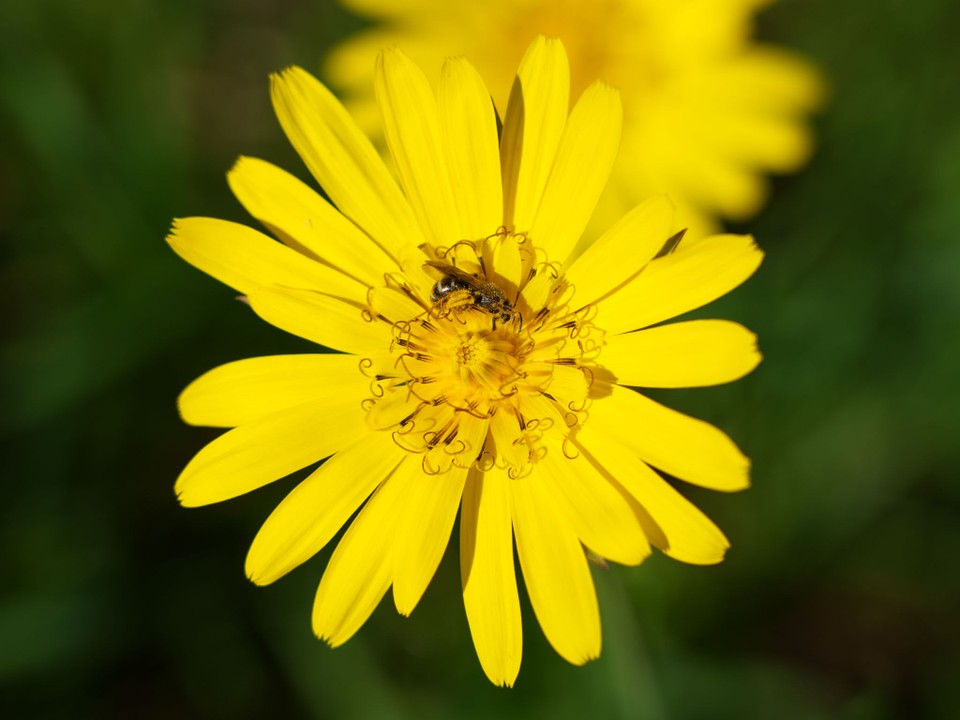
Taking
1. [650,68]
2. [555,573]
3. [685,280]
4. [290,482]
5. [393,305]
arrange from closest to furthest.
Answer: [685,280] → [555,573] → [393,305] → [650,68] → [290,482]

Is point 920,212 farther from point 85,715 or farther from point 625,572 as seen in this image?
point 85,715

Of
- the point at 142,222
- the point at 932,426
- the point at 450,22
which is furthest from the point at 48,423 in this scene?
the point at 932,426

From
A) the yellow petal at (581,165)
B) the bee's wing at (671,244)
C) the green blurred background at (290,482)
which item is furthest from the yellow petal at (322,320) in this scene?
the green blurred background at (290,482)

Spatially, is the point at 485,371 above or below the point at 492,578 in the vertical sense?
above

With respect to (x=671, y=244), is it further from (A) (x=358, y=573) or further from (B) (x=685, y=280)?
(A) (x=358, y=573)

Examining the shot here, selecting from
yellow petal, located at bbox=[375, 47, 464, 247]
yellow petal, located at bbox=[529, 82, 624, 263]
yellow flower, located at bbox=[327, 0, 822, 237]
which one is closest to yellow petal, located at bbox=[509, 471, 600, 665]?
yellow petal, located at bbox=[529, 82, 624, 263]

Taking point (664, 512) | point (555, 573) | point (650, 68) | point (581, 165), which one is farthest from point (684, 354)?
point (650, 68)

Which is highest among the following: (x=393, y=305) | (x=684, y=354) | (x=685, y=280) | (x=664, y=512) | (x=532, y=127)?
(x=532, y=127)
